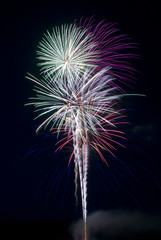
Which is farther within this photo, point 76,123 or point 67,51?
point 76,123

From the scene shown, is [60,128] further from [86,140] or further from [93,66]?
[93,66]

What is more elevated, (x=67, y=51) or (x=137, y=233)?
(x=67, y=51)

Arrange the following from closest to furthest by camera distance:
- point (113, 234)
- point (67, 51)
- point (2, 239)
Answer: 1. point (67, 51)
2. point (113, 234)
3. point (2, 239)

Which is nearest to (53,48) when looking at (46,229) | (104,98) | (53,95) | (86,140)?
(53,95)

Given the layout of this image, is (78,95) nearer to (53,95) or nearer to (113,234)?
(53,95)

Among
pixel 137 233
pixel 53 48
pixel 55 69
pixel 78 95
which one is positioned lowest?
pixel 137 233

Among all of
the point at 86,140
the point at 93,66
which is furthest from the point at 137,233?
the point at 93,66

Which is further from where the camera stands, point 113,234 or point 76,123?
point 113,234

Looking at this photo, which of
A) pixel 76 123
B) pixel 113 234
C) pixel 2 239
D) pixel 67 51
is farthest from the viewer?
pixel 2 239

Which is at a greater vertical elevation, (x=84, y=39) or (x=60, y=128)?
(x=84, y=39)
